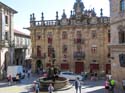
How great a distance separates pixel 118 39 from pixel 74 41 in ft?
64.4

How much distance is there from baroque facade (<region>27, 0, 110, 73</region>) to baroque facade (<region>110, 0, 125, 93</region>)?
16499mm

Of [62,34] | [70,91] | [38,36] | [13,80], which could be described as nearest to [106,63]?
[62,34]

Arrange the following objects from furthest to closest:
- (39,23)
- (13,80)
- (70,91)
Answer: (39,23) → (13,80) → (70,91)

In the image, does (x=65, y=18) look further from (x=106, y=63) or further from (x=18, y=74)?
(x=18, y=74)

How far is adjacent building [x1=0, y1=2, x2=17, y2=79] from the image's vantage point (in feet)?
137

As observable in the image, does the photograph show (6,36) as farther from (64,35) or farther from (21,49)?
(21,49)

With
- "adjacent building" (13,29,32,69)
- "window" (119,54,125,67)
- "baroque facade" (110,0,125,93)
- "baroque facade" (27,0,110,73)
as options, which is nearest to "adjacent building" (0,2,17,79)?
"baroque facade" (27,0,110,73)

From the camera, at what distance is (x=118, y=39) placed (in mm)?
30266

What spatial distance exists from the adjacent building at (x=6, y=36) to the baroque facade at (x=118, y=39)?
17.2 meters

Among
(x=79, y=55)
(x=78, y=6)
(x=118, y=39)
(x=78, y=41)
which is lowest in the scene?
(x=79, y=55)

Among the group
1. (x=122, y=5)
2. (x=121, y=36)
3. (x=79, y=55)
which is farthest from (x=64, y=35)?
(x=122, y=5)

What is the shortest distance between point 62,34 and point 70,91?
22.2m

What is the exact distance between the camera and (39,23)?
2047 inches

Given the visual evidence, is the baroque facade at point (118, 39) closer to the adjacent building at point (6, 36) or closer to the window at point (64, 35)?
the adjacent building at point (6, 36)
